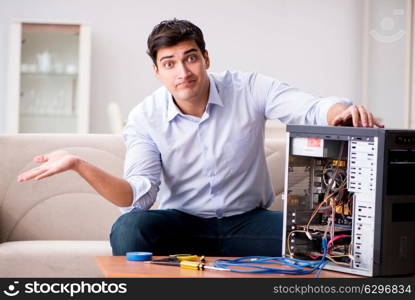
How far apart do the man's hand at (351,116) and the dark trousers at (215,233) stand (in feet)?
1.37

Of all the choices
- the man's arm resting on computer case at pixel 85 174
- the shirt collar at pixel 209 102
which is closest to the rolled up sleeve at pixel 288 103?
the shirt collar at pixel 209 102

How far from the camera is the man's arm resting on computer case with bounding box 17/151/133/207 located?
179 cm

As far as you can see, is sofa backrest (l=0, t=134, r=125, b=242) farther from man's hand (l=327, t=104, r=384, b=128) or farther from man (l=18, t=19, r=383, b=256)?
Result: man's hand (l=327, t=104, r=384, b=128)

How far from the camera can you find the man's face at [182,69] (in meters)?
2.23

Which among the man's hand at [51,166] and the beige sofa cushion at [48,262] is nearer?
the man's hand at [51,166]

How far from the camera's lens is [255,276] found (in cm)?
162

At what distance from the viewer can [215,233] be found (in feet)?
7.42

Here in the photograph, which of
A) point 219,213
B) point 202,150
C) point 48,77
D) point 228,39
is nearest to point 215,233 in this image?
point 219,213

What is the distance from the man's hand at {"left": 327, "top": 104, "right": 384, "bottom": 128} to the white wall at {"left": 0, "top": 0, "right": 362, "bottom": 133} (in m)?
4.13

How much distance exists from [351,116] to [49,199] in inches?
57.4

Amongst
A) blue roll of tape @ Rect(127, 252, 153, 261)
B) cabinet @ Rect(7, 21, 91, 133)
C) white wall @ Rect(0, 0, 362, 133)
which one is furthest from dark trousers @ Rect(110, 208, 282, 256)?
white wall @ Rect(0, 0, 362, 133)

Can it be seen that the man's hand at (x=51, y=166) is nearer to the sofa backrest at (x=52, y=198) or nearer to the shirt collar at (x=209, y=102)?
the shirt collar at (x=209, y=102)

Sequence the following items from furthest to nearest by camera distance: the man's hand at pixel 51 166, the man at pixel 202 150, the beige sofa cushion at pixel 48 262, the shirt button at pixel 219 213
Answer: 1. the beige sofa cushion at pixel 48 262
2. the shirt button at pixel 219 213
3. the man at pixel 202 150
4. the man's hand at pixel 51 166

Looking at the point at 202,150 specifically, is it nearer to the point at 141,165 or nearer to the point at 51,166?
the point at 141,165
